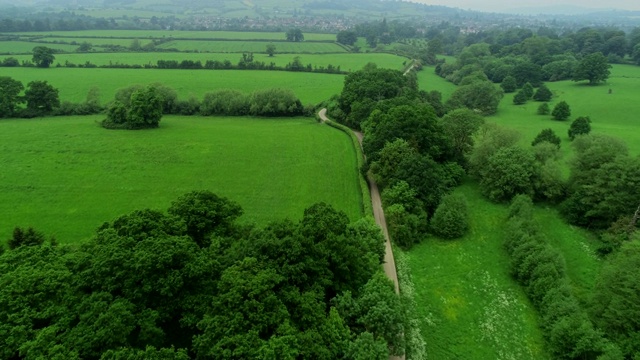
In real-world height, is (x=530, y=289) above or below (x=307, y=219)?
below

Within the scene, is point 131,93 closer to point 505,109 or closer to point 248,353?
point 248,353

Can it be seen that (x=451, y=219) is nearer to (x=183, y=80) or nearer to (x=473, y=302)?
(x=473, y=302)

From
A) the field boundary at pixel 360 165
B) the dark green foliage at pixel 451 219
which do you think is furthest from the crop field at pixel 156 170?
the dark green foliage at pixel 451 219

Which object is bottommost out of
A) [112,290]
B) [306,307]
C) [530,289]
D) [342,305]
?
[530,289]

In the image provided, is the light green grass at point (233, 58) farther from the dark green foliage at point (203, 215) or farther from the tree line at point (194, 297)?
the tree line at point (194, 297)

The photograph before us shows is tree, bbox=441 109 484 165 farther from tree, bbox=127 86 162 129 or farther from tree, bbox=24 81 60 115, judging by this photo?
tree, bbox=24 81 60 115

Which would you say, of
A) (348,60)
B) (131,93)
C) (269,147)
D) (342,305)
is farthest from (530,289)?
(348,60)
